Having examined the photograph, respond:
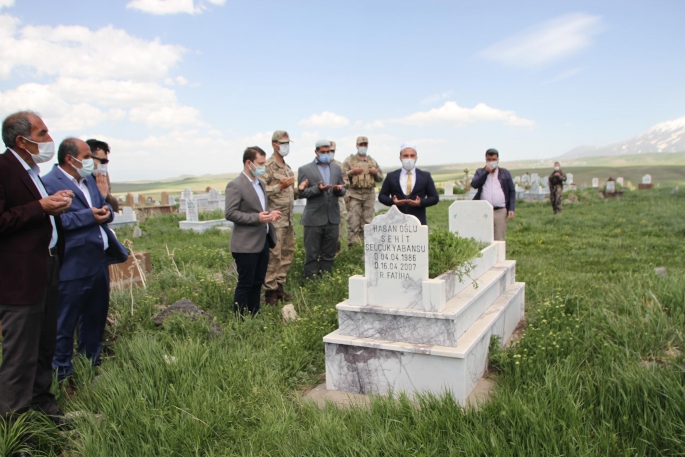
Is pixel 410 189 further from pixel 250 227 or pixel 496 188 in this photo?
pixel 250 227

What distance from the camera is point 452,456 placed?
257 cm

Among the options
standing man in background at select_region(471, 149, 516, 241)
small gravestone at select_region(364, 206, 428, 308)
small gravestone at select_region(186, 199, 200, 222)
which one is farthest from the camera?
small gravestone at select_region(186, 199, 200, 222)

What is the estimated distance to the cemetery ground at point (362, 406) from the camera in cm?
274

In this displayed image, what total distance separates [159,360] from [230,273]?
3425 mm

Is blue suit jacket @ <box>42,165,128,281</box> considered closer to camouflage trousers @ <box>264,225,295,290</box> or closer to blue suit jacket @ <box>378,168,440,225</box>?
camouflage trousers @ <box>264,225,295,290</box>

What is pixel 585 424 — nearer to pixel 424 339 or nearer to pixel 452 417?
pixel 452 417

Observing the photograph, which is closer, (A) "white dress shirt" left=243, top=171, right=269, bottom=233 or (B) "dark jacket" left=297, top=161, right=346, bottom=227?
(A) "white dress shirt" left=243, top=171, right=269, bottom=233

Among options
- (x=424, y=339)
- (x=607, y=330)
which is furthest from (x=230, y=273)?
(x=607, y=330)

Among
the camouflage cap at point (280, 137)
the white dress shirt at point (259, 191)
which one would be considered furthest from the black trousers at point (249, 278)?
the camouflage cap at point (280, 137)

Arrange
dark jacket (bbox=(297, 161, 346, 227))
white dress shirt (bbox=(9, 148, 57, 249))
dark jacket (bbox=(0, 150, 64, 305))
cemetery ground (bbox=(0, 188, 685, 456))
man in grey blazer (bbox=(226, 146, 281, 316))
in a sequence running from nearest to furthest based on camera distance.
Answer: cemetery ground (bbox=(0, 188, 685, 456)) < dark jacket (bbox=(0, 150, 64, 305)) < white dress shirt (bbox=(9, 148, 57, 249)) < man in grey blazer (bbox=(226, 146, 281, 316)) < dark jacket (bbox=(297, 161, 346, 227))

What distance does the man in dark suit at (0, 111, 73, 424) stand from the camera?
9.73 ft

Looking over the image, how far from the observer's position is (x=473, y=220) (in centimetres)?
601

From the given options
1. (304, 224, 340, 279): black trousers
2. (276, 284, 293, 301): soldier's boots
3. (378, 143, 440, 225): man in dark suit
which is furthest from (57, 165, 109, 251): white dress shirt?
(378, 143, 440, 225): man in dark suit

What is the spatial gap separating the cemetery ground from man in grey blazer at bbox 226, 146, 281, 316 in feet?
1.02
